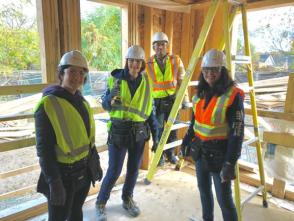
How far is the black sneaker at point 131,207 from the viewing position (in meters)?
2.42

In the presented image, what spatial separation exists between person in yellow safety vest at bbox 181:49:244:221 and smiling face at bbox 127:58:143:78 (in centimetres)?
59

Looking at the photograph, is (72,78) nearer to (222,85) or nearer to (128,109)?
(128,109)

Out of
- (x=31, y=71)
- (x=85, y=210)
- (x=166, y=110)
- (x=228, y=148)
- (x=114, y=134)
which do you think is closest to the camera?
(x=228, y=148)

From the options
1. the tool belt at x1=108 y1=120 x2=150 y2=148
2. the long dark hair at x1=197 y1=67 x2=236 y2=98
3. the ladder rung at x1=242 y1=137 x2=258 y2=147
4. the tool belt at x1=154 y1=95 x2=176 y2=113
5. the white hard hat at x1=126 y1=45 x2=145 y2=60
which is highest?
the white hard hat at x1=126 y1=45 x2=145 y2=60

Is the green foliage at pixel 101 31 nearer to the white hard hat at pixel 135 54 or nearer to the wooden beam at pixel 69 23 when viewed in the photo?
the wooden beam at pixel 69 23

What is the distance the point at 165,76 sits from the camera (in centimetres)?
263

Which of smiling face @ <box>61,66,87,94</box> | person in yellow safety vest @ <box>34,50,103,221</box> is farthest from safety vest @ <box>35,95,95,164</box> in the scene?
smiling face @ <box>61,66,87,94</box>

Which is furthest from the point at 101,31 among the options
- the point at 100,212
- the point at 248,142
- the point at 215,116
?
the point at 215,116

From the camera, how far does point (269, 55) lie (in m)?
2.89

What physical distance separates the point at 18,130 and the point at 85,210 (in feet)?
5.25

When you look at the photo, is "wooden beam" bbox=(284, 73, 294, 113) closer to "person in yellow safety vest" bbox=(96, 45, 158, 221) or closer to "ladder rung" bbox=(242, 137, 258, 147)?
"ladder rung" bbox=(242, 137, 258, 147)

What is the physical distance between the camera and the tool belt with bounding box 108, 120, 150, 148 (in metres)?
2.14

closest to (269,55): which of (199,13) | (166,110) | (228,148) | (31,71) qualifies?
(199,13)

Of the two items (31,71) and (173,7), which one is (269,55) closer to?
(173,7)
